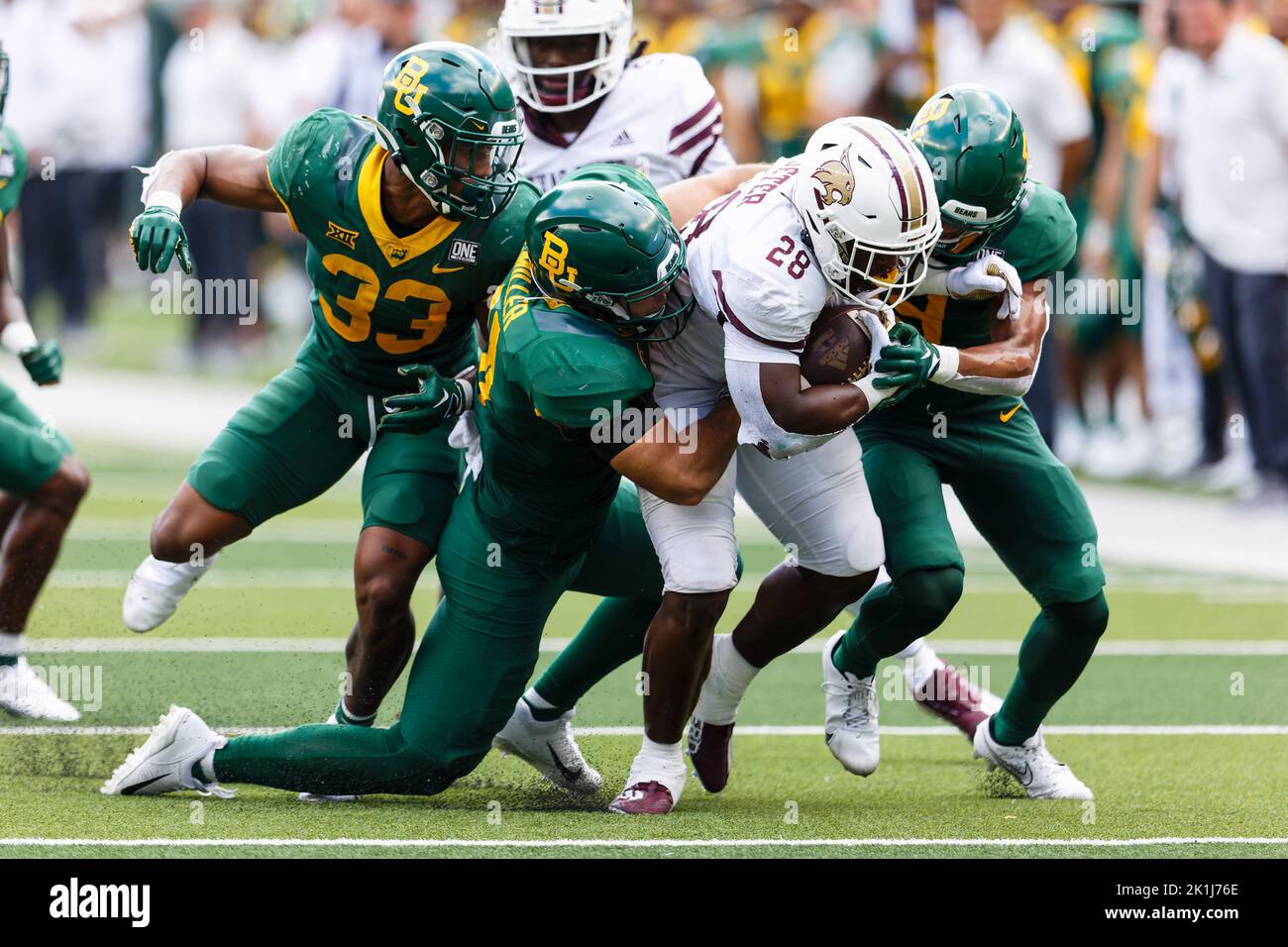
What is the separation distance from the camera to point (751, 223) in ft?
15.4

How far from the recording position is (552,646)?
23.8 ft

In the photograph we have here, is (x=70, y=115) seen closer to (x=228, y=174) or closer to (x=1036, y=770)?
(x=228, y=174)

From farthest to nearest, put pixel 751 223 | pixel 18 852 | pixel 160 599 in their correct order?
1. pixel 160 599
2. pixel 751 223
3. pixel 18 852

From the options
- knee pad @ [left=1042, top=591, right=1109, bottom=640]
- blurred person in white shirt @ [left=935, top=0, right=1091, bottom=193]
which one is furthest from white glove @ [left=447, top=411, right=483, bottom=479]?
blurred person in white shirt @ [left=935, top=0, right=1091, bottom=193]

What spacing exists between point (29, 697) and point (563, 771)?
169 centimetres

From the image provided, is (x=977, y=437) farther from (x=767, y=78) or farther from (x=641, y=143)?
(x=767, y=78)

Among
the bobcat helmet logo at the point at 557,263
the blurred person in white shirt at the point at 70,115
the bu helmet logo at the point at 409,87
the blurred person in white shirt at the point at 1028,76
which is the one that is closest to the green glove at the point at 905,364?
the bobcat helmet logo at the point at 557,263

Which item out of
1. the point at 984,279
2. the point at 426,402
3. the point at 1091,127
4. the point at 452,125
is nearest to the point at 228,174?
the point at 452,125

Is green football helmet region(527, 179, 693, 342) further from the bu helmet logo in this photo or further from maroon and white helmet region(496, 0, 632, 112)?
maroon and white helmet region(496, 0, 632, 112)

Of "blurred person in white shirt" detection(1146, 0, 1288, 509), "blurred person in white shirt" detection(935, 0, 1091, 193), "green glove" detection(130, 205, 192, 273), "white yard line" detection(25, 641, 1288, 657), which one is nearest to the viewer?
"green glove" detection(130, 205, 192, 273)

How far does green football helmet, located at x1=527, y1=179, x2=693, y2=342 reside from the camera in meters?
4.53

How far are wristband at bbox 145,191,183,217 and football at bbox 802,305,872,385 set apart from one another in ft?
5.19
